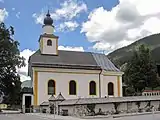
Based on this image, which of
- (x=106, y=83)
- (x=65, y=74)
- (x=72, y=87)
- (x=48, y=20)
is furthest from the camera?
(x=48, y=20)

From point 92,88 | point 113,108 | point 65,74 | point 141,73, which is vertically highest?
point 141,73

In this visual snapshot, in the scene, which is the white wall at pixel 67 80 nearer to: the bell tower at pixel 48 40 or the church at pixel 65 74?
the church at pixel 65 74

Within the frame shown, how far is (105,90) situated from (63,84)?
25.7 feet

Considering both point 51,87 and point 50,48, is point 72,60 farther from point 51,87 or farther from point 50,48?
point 51,87

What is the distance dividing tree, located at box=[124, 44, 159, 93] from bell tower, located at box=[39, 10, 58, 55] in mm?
23819

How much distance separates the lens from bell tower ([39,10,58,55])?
190 ft

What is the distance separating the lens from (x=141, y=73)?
74750mm

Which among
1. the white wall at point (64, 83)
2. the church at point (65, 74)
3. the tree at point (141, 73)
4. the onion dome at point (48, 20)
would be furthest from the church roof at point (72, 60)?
the tree at point (141, 73)

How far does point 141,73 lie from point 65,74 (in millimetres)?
24820

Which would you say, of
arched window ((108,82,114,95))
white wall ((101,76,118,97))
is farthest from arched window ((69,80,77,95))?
arched window ((108,82,114,95))

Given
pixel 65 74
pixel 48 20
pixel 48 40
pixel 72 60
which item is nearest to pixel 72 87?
pixel 65 74

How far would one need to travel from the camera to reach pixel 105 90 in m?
58.4

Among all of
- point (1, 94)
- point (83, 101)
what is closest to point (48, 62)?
point (1, 94)

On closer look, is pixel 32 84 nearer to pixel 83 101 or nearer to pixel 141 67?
pixel 83 101
